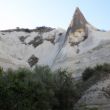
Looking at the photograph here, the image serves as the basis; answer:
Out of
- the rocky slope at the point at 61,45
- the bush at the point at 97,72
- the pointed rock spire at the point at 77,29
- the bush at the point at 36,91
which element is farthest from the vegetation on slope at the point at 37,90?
the pointed rock spire at the point at 77,29

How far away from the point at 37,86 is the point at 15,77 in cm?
160

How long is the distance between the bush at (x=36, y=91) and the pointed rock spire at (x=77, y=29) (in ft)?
105

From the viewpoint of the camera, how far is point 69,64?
2197 inches

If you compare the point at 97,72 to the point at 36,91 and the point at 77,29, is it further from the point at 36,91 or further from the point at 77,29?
the point at 77,29

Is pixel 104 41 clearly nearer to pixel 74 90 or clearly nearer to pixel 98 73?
pixel 98 73

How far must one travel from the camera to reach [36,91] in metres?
28.0

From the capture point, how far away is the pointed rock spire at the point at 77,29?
214 feet

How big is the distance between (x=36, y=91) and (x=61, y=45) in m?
38.5

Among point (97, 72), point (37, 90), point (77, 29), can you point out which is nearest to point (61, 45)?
point (77, 29)

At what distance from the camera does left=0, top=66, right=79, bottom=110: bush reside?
87.5 ft

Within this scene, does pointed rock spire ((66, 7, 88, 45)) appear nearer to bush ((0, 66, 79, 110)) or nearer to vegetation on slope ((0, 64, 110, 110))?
vegetation on slope ((0, 64, 110, 110))

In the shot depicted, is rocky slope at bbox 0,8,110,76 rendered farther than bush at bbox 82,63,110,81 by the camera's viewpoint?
Yes

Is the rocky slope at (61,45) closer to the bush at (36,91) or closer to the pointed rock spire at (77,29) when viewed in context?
the pointed rock spire at (77,29)

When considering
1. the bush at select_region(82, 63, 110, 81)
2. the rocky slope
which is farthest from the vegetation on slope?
the rocky slope
